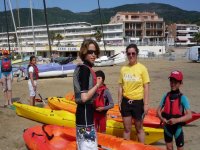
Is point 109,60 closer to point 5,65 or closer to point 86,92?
point 5,65

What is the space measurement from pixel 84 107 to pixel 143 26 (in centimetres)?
9515

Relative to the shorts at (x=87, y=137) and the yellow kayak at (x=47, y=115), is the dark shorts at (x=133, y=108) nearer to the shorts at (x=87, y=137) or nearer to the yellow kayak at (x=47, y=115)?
the shorts at (x=87, y=137)

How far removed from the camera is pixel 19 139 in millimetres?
7039

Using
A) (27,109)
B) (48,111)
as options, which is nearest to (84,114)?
(48,111)

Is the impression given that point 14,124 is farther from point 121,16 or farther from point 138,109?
point 121,16

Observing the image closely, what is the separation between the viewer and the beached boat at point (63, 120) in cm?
626

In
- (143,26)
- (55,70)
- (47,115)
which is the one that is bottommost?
(55,70)

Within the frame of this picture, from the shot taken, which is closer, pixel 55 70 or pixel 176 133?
pixel 176 133

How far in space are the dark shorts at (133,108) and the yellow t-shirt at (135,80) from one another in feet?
0.25

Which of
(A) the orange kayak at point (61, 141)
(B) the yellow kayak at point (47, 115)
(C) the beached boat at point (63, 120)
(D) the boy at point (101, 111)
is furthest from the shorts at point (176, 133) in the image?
(B) the yellow kayak at point (47, 115)

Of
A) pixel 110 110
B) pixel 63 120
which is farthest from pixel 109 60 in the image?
pixel 63 120

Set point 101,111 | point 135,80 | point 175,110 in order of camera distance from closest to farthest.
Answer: point 175,110
point 135,80
point 101,111

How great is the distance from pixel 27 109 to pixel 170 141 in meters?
5.10

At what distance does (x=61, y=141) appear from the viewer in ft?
17.9
